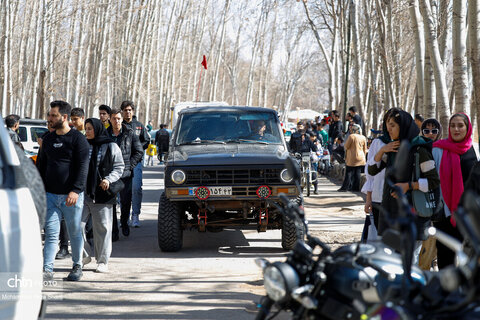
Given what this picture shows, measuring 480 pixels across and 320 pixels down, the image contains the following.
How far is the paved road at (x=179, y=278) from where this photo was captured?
6340 millimetres

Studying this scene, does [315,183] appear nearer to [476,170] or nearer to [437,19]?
[437,19]

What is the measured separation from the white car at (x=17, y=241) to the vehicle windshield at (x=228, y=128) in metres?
6.24

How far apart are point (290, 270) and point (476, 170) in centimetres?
242

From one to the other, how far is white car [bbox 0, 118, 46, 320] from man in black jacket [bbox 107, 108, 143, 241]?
20.6ft

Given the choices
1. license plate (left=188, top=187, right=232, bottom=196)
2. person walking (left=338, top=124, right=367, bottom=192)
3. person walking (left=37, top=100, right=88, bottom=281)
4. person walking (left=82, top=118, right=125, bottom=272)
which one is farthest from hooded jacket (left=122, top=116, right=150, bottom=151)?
person walking (left=338, top=124, right=367, bottom=192)

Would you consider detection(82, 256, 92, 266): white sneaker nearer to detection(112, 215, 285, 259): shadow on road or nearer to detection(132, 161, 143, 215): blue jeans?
detection(112, 215, 285, 259): shadow on road

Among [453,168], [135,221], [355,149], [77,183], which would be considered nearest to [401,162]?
[453,168]

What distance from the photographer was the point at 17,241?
381cm

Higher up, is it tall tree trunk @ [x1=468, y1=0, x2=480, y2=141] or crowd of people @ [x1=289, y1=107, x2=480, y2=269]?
tall tree trunk @ [x1=468, y1=0, x2=480, y2=141]

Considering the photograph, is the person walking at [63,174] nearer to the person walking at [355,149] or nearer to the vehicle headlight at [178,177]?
the vehicle headlight at [178,177]

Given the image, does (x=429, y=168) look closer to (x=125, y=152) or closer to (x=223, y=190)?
(x=223, y=190)

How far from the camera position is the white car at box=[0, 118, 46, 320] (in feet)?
12.2

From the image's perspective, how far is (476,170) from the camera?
16.3 ft

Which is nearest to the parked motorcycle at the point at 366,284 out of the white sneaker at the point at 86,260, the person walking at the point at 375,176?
the person walking at the point at 375,176
